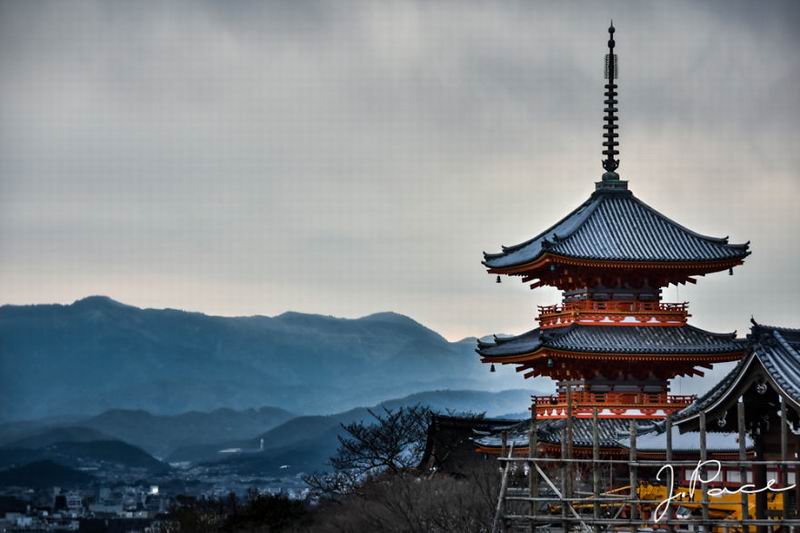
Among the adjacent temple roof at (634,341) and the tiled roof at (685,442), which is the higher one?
the adjacent temple roof at (634,341)

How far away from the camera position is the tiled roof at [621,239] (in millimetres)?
56981

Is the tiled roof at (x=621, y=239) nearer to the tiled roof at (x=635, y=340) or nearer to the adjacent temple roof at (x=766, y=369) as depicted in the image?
the tiled roof at (x=635, y=340)

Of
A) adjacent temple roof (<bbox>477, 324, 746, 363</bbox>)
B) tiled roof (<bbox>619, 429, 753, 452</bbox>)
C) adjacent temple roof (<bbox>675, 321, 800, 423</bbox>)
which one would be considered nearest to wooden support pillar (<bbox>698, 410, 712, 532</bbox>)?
adjacent temple roof (<bbox>675, 321, 800, 423</bbox>)

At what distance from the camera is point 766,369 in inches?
1329

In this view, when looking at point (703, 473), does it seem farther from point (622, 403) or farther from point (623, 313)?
point (623, 313)

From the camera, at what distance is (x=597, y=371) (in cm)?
5684

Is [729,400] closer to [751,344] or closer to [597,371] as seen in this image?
[751,344]

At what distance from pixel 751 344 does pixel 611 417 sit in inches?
855

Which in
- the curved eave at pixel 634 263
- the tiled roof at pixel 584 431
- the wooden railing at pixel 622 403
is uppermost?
the curved eave at pixel 634 263

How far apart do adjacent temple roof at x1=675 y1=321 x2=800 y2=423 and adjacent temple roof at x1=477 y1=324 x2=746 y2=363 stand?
19.4 meters

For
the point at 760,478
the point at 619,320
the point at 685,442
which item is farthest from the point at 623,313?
the point at 760,478

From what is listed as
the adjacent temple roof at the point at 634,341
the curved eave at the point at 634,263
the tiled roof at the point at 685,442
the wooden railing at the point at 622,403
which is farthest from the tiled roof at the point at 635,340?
the tiled roof at the point at 685,442

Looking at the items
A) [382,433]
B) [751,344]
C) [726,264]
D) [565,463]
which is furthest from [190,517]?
[751,344]

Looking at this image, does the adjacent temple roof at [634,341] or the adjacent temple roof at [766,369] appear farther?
the adjacent temple roof at [634,341]
